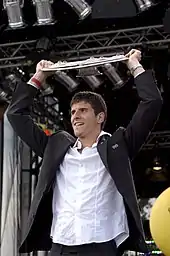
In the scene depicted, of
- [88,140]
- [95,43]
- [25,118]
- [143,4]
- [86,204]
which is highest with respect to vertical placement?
[143,4]

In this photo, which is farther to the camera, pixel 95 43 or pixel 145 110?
pixel 95 43

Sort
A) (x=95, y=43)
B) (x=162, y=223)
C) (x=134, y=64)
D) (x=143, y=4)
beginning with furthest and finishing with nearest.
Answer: (x=95, y=43), (x=143, y=4), (x=162, y=223), (x=134, y=64)

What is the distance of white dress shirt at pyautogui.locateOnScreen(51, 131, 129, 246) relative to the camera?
7.34 ft

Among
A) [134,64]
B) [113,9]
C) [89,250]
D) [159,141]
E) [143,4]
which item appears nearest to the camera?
[89,250]

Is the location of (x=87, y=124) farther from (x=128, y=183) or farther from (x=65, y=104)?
(x=65, y=104)

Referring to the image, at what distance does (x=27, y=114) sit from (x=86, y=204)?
0.49 metres

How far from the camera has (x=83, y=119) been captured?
2383 mm

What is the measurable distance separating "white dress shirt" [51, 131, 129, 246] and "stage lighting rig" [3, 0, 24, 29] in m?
3.40

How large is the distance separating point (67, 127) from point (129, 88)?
1.21 m

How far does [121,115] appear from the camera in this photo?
9.30 m

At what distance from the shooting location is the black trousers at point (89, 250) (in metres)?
2.21

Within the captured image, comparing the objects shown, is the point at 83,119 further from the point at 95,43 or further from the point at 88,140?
the point at 95,43

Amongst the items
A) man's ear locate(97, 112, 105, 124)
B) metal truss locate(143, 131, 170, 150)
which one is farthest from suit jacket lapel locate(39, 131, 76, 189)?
metal truss locate(143, 131, 170, 150)

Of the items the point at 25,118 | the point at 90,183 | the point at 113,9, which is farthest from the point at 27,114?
the point at 113,9
